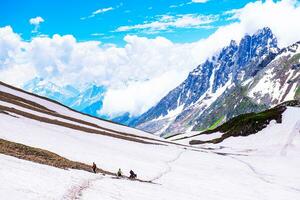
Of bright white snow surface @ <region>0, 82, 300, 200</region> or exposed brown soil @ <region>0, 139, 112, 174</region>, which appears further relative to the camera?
exposed brown soil @ <region>0, 139, 112, 174</region>

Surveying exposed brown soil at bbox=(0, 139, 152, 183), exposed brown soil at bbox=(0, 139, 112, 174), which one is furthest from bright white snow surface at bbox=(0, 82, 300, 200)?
exposed brown soil at bbox=(0, 139, 112, 174)

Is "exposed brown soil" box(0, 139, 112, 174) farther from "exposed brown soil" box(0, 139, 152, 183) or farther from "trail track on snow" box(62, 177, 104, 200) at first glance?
"trail track on snow" box(62, 177, 104, 200)

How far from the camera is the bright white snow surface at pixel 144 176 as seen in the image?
30328mm

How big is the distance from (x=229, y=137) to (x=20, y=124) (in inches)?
3317

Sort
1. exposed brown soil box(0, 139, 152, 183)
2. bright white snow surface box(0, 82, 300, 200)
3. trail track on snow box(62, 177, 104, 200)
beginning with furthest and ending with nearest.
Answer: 1. exposed brown soil box(0, 139, 152, 183)
2. bright white snow surface box(0, 82, 300, 200)
3. trail track on snow box(62, 177, 104, 200)

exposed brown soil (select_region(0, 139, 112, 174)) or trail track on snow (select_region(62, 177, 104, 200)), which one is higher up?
exposed brown soil (select_region(0, 139, 112, 174))

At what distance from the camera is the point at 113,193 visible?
33.7m

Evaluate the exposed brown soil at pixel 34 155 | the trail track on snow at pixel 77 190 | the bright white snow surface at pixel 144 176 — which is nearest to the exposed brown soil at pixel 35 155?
the exposed brown soil at pixel 34 155

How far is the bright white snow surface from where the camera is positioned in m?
30.3

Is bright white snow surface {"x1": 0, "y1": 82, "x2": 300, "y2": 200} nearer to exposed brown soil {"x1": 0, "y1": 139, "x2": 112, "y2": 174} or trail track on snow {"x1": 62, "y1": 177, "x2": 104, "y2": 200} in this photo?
trail track on snow {"x1": 62, "y1": 177, "x2": 104, "y2": 200}

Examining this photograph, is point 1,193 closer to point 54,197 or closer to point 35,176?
point 54,197

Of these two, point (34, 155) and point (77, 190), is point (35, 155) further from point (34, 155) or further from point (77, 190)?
point (77, 190)

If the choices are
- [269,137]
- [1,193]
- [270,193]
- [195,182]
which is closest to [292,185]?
[270,193]

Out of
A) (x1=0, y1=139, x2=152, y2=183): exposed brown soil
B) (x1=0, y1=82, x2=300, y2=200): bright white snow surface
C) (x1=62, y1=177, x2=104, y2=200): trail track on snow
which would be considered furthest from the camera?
(x1=0, y1=139, x2=152, y2=183): exposed brown soil
